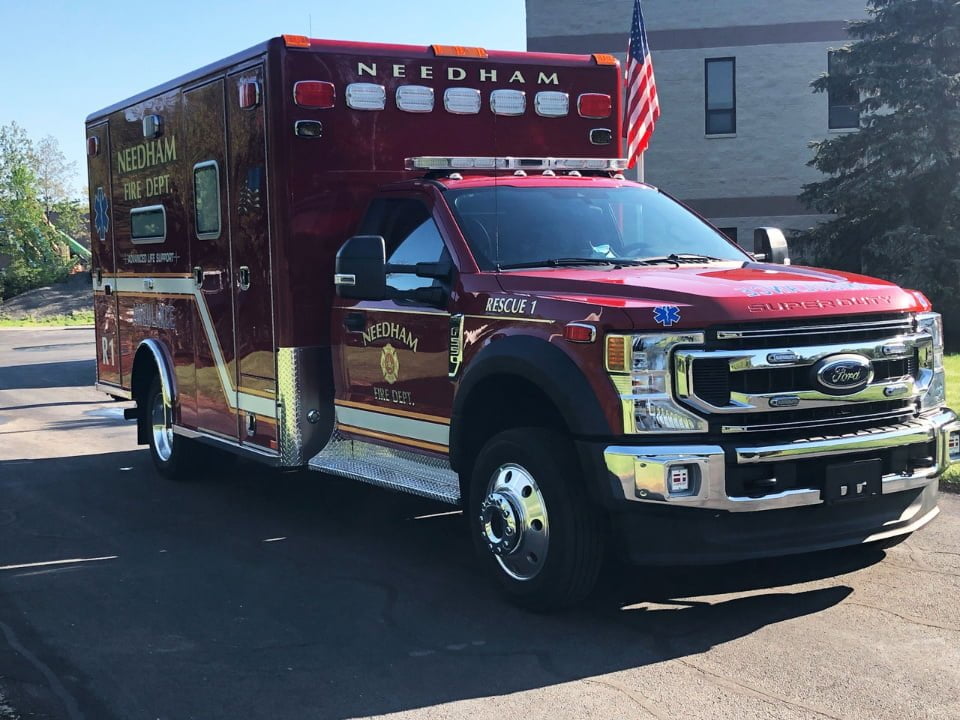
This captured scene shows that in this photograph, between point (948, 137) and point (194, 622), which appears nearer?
point (194, 622)

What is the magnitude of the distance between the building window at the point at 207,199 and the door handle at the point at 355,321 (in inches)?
62.3

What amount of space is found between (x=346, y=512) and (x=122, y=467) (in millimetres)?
3067

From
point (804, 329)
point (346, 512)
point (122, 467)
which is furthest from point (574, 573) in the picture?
point (122, 467)

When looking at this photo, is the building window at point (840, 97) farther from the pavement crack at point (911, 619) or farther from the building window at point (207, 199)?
the pavement crack at point (911, 619)

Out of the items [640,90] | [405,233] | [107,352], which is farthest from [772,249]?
[640,90]

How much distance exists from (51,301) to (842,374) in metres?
47.4

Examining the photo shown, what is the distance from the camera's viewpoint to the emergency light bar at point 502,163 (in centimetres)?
707

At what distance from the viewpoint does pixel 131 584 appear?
644 cm

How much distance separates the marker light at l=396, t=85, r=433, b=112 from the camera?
775cm

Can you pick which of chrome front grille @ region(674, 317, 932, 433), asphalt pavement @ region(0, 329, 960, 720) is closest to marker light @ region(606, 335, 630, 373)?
chrome front grille @ region(674, 317, 932, 433)

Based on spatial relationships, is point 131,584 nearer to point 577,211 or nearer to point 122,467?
point 577,211

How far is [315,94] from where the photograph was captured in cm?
745

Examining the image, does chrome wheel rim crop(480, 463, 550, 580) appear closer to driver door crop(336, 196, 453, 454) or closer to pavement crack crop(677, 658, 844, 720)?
driver door crop(336, 196, 453, 454)

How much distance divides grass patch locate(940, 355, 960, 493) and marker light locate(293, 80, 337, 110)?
4798 millimetres
